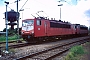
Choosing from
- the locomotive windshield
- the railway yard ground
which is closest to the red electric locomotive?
the locomotive windshield

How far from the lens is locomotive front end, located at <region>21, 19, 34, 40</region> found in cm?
1991

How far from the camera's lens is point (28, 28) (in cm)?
2023

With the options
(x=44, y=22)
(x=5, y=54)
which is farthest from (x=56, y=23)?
(x=5, y=54)

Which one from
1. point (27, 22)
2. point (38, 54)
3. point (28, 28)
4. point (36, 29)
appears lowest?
point (38, 54)

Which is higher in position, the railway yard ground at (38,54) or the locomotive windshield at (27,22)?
the locomotive windshield at (27,22)

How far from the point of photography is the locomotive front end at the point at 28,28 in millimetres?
19906

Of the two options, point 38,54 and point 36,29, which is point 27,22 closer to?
point 36,29

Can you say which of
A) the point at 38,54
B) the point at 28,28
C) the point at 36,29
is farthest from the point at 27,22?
the point at 38,54

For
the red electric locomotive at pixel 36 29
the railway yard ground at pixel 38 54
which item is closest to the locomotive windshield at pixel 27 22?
the red electric locomotive at pixel 36 29

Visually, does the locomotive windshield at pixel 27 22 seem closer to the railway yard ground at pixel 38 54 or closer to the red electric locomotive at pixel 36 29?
the red electric locomotive at pixel 36 29

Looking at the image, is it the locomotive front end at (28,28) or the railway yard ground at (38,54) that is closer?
the railway yard ground at (38,54)

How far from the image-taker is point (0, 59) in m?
9.46

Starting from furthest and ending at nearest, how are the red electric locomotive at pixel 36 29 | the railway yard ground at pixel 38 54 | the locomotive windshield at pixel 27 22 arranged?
1. the locomotive windshield at pixel 27 22
2. the red electric locomotive at pixel 36 29
3. the railway yard ground at pixel 38 54

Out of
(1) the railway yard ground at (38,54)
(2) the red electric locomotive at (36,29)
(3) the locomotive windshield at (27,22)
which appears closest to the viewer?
(1) the railway yard ground at (38,54)
